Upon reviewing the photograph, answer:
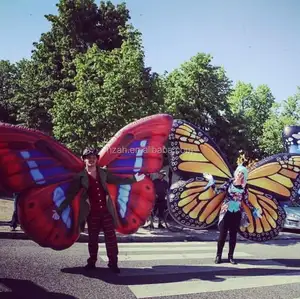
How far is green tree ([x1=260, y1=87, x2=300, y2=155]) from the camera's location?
89.1 feet

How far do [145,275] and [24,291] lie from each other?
5.69ft

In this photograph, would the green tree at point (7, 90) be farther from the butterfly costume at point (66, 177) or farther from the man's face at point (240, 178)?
the man's face at point (240, 178)

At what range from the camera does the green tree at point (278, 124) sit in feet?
89.1

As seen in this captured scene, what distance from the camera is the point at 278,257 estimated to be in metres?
7.09

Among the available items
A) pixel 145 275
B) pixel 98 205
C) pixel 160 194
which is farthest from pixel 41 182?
pixel 160 194

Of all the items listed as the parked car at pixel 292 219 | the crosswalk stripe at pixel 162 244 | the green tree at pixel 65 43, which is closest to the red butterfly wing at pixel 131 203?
the crosswalk stripe at pixel 162 244

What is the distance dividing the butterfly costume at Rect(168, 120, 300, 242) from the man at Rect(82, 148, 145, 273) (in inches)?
45.3

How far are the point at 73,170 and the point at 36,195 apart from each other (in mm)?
628

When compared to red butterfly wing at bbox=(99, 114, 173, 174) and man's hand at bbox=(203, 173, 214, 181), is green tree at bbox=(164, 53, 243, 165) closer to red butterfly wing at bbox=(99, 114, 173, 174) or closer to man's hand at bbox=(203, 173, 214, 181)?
man's hand at bbox=(203, 173, 214, 181)

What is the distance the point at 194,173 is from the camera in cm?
573

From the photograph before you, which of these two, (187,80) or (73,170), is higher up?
(187,80)

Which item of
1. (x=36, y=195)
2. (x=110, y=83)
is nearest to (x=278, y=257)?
(x=36, y=195)

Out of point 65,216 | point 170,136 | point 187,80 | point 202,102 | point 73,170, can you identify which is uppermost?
point 187,80

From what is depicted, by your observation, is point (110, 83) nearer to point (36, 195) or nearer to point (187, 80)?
point (36, 195)
